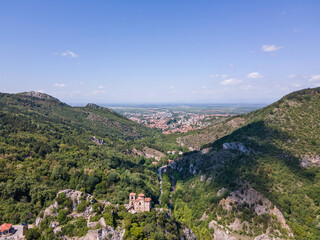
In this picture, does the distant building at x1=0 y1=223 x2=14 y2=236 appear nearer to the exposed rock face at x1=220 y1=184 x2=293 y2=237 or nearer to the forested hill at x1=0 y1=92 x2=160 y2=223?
the forested hill at x1=0 y1=92 x2=160 y2=223

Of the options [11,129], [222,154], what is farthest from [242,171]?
[11,129]

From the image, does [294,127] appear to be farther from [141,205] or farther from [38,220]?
[38,220]

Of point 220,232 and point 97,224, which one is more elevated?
point 97,224

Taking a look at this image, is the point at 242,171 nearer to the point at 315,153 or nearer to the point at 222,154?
the point at 222,154

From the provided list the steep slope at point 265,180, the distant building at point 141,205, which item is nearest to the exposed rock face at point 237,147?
the steep slope at point 265,180

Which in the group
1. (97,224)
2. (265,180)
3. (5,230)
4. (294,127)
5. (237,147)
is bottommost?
(5,230)

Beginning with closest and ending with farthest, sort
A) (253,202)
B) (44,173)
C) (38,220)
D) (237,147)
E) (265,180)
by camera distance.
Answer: (38,220) < (253,202) < (265,180) < (44,173) < (237,147)

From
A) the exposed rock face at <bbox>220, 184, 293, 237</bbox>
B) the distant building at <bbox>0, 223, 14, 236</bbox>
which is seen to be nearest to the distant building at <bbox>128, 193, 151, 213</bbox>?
the exposed rock face at <bbox>220, 184, 293, 237</bbox>

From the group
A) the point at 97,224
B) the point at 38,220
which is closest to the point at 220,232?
the point at 97,224
